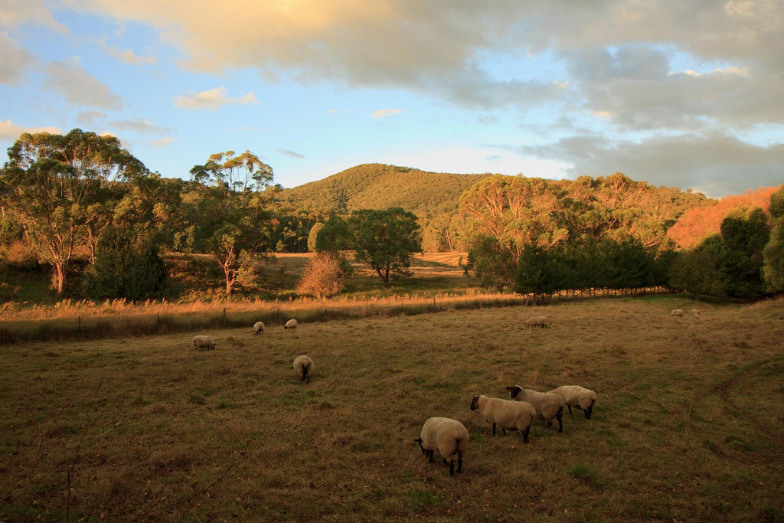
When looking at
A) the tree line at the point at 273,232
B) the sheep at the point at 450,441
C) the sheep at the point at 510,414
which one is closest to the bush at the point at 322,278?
the tree line at the point at 273,232

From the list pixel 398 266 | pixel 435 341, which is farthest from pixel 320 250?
pixel 435 341

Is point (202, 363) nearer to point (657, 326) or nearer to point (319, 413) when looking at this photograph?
point (319, 413)

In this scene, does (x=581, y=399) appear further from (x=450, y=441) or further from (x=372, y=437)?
(x=372, y=437)

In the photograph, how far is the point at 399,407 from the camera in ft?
37.4

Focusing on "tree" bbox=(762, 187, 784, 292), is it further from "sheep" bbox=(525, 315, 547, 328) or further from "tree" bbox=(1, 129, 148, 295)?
"tree" bbox=(1, 129, 148, 295)

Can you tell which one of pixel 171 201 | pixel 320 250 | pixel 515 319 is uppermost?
pixel 171 201

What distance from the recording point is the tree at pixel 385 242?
62.7 m

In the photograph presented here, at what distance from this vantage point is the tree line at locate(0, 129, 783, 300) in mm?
41531

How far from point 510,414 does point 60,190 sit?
5160 centimetres

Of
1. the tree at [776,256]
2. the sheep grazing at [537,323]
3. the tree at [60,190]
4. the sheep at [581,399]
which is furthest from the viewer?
the tree at [60,190]

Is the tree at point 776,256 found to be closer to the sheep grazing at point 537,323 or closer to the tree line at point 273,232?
the tree line at point 273,232

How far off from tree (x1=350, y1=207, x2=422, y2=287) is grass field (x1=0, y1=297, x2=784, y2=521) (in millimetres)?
44253

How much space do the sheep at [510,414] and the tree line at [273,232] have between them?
3616 centimetres

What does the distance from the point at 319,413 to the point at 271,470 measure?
10.5ft
